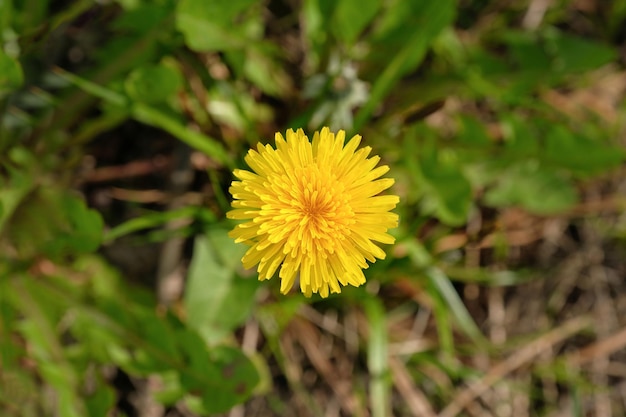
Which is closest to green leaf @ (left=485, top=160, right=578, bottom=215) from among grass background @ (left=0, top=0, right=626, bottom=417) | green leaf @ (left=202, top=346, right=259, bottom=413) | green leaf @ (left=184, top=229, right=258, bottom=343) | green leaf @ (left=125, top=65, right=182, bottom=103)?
grass background @ (left=0, top=0, right=626, bottom=417)

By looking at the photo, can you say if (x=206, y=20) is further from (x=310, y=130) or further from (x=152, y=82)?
(x=310, y=130)

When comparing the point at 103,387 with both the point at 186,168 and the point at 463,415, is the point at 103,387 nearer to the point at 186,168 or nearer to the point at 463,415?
the point at 186,168

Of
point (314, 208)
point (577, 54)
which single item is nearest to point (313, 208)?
point (314, 208)

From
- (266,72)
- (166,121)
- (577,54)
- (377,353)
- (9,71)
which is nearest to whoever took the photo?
(9,71)

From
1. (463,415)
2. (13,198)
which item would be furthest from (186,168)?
(463,415)

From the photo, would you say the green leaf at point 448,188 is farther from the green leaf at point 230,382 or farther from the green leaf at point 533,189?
the green leaf at point 230,382

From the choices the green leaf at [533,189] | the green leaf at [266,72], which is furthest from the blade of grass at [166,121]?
the green leaf at [533,189]
